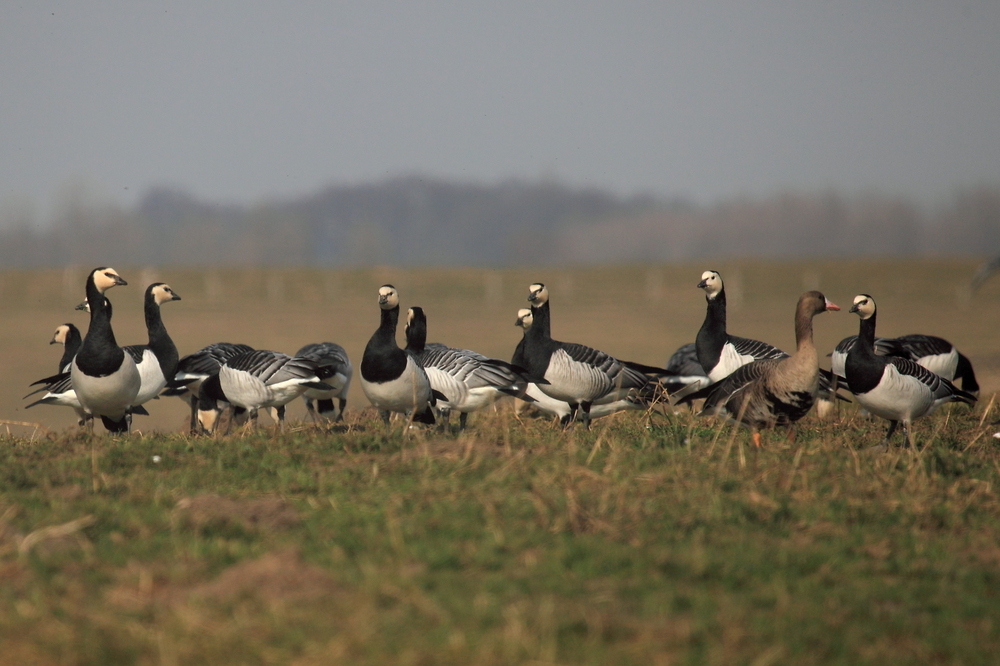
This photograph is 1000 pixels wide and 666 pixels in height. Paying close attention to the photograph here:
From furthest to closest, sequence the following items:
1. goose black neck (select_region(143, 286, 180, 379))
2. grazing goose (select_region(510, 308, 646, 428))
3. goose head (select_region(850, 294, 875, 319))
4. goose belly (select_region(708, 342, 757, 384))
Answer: goose belly (select_region(708, 342, 757, 384))
goose black neck (select_region(143, 286, 180, 379))
grazing goose (select_region(510, 308, 646, 428))
goose head (select_region(850, 294, 875, 319))

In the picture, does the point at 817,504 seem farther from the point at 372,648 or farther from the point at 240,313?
the point at 240,313

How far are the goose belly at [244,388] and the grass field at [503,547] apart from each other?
2174 mm

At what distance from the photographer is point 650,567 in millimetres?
6047

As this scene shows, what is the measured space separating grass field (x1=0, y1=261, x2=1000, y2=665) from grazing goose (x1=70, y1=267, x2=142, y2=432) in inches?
67.9

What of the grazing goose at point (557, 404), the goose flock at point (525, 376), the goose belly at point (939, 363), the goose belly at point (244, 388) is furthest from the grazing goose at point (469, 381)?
the goose belly at point (939, 363)

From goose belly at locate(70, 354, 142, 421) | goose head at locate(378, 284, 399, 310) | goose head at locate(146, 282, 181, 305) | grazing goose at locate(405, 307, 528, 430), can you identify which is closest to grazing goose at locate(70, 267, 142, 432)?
goose belly at locate(70, 354, 142, 421)

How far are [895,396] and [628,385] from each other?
3.78 meters

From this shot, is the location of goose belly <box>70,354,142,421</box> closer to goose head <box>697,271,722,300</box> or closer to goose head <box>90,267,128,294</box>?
goose head <box>90,267,128,294</box>

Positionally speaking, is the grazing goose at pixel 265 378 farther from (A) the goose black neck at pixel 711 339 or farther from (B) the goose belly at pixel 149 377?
(A) the goose black neck at pixel 711 339

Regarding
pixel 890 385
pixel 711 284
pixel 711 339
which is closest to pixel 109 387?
pixel 711 339

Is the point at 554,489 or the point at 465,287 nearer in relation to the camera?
the point at 554,489

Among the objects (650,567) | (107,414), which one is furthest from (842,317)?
(650,567)

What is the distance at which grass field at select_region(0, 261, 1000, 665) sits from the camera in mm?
4922

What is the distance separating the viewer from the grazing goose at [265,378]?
13375mm
